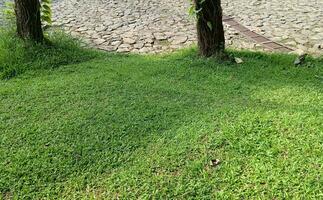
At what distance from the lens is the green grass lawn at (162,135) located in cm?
206

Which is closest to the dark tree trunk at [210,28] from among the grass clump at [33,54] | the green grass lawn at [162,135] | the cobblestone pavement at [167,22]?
the green grass lawn at [162,135]

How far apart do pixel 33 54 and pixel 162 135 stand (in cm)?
217

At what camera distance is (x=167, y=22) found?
5805mm

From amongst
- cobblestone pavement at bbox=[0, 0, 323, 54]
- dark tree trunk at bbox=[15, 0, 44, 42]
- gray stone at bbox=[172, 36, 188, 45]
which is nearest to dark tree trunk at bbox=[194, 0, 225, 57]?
cobblestone pavement at bbox=[0, 0, 323, 54]

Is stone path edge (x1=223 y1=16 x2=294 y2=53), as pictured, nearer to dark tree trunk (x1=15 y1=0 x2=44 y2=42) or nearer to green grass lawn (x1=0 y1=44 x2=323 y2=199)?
green grass lawn (x1=0 y1=44 x2=323 y2=199)

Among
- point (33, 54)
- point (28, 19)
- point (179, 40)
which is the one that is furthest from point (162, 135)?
point (179, 40)

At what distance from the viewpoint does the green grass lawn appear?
81.1 inches

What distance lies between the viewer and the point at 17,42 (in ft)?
13.4

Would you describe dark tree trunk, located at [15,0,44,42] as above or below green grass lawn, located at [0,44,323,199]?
above

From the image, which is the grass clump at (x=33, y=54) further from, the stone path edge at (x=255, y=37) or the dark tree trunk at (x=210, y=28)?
the stone path edge at (x=255, y=37)

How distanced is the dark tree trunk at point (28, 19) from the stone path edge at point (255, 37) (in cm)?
278

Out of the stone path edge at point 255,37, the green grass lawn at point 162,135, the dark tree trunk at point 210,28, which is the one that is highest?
the dark tree trunk at point 210,28

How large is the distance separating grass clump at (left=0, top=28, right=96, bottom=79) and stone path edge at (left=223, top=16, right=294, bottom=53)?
2212 mm

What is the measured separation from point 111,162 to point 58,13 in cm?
461
